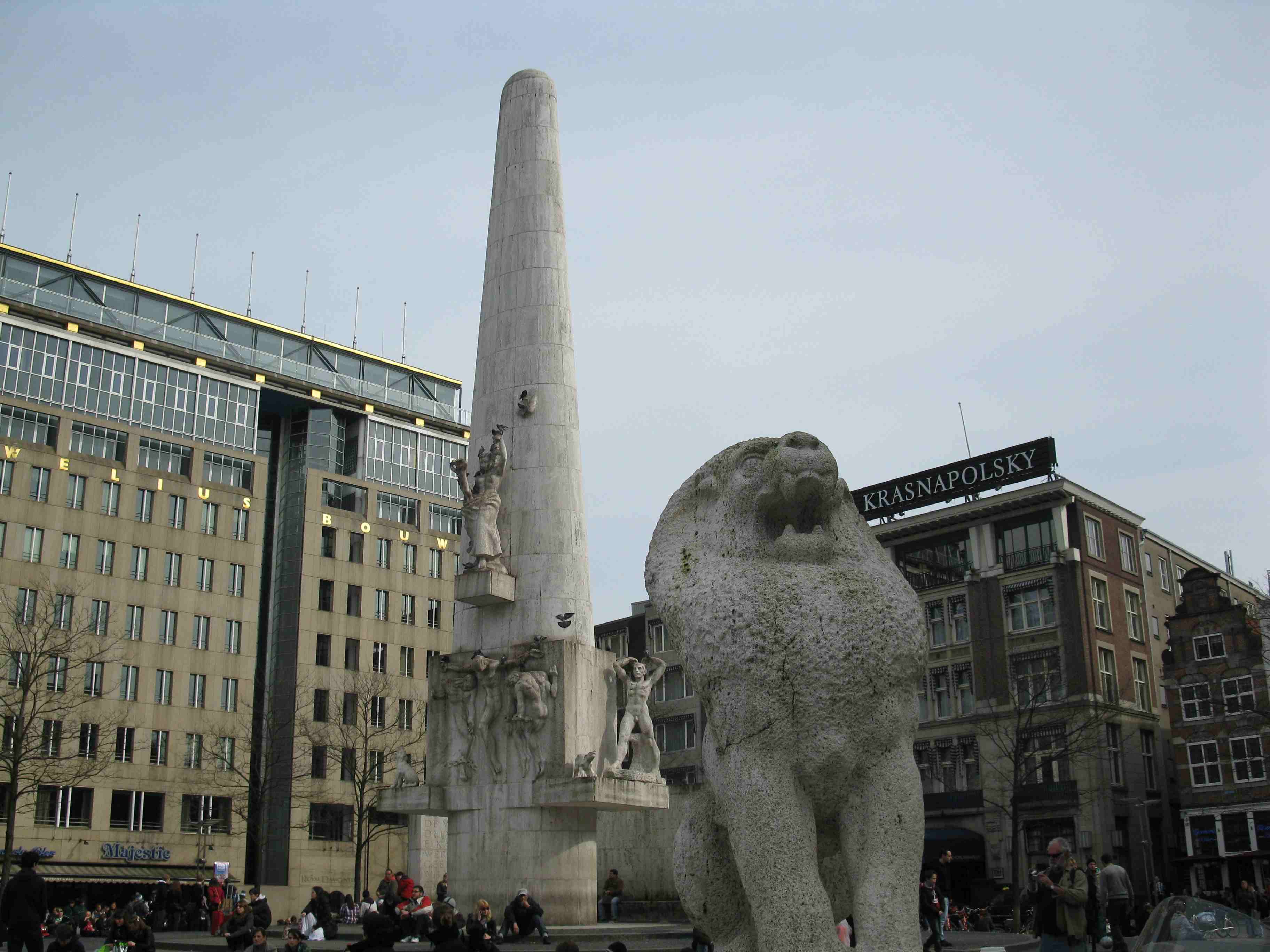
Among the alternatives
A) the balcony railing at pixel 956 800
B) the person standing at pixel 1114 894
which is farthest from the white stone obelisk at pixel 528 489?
the balcony railing at pixel 956 800

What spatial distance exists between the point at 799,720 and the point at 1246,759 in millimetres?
44825

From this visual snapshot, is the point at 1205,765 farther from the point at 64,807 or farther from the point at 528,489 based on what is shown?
the point at 64,807

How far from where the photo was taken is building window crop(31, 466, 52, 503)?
185 ft

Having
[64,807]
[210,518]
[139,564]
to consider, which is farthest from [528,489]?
[210,518]

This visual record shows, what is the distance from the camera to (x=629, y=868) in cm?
2527

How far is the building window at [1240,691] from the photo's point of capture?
146 feet

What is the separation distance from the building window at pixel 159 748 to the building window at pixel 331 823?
724 cm

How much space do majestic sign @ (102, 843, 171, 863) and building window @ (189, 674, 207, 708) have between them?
263 inches

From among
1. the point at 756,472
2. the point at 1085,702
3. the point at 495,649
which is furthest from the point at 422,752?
the point at 756,472

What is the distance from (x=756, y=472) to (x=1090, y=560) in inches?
1844

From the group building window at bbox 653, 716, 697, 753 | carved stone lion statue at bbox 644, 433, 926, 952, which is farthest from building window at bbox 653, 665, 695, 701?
carved stone lion statue at bbox 644, 433, 926, 952

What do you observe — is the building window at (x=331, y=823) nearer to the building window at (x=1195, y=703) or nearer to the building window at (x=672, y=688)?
the building window at (x=672, y=688)

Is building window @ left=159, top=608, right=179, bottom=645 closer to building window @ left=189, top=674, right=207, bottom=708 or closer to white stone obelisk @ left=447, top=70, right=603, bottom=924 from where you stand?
building window @ left=189, top=674, right=207, bottom=708

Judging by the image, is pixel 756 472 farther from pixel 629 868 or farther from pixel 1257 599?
pixel 1257 599
